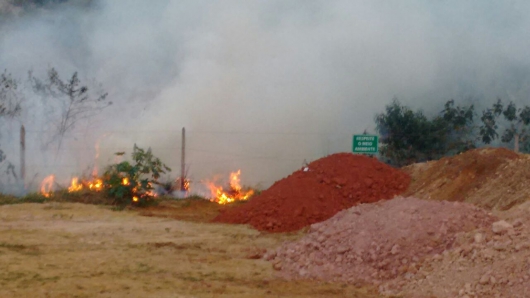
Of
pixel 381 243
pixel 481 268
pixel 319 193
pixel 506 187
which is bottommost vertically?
pixel 481 268

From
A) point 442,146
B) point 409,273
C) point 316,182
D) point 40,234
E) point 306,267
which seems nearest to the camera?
point 409,273

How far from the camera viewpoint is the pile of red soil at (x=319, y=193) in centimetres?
1238

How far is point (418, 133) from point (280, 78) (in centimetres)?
505

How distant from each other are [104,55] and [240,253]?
2030cm

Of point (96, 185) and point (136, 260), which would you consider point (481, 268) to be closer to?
point (136, 260)

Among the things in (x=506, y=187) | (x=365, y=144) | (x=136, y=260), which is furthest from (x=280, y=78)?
(x=136, y=260)

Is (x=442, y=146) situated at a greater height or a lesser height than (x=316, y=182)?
greater

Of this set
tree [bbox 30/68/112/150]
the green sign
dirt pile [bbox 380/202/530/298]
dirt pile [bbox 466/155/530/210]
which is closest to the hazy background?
tree [bbox 30/68/112/150]

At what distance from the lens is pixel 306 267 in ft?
26.1

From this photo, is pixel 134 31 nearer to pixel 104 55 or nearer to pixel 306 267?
pixel 104 55

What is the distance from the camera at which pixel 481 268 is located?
6594 millimetres

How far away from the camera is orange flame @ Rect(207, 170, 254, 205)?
58.8ft

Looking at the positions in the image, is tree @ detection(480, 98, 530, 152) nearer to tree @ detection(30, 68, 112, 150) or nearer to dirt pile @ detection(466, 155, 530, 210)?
dirt pile @ detection(466, 155, 530, 210)

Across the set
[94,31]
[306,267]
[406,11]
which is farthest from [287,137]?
[94,31]
